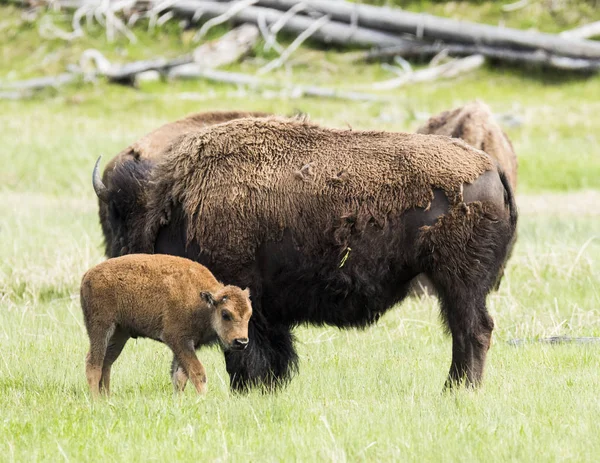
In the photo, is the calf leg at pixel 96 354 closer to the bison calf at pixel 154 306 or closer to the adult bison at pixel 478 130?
the bison calf at pixel 154 306

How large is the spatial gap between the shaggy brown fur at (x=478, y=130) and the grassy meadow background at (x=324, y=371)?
3.93 ft

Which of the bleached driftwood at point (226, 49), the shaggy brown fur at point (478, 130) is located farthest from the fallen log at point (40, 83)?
the shaggy brown fur at point (478, 130)

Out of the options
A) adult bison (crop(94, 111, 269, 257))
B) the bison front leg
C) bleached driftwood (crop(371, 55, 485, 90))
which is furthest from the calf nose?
bleached driftwood (crop(371, 55, 485, 90))

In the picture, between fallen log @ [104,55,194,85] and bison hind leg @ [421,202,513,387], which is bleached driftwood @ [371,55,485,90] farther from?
bison hind leg @ [421,202,513,387]

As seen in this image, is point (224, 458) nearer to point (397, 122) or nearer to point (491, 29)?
point (397, 122)

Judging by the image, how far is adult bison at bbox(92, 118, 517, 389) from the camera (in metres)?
6.70

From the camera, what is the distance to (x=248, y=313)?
628 cm

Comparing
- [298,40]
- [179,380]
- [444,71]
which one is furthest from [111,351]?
[298,40]

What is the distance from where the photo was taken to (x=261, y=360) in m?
6.99

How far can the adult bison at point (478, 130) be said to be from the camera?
38.1 feet

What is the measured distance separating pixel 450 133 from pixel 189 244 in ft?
18.0

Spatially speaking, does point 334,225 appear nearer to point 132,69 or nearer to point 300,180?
point 300,180

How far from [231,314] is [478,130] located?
6.35 meters

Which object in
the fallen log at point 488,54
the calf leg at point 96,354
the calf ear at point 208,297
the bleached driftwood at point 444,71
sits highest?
the calf ear at point 208,297
